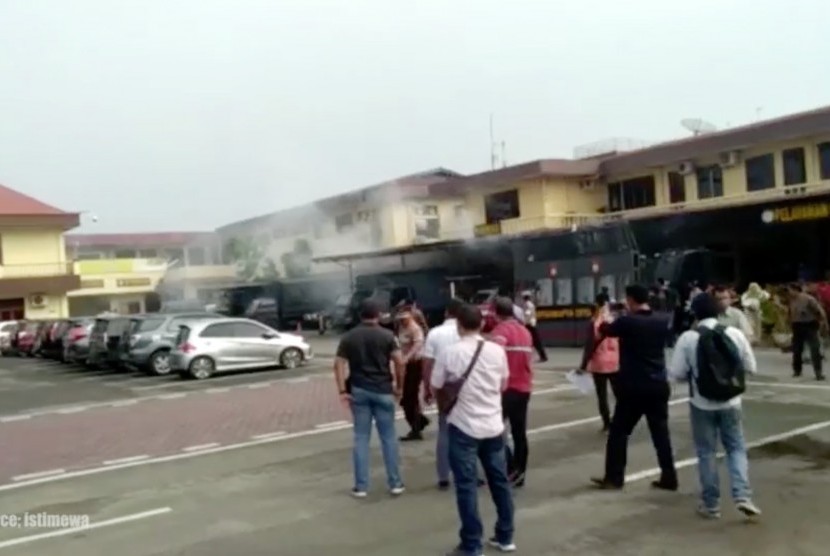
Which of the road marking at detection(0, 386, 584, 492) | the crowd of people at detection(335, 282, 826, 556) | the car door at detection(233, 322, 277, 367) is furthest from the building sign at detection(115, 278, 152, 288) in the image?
→ the crowd of people at detection(335, 282, 826, 556)

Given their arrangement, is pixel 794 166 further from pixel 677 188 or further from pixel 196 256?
pixel 196 256

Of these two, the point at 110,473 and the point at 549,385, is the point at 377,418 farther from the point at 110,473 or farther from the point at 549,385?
the point at 549,385

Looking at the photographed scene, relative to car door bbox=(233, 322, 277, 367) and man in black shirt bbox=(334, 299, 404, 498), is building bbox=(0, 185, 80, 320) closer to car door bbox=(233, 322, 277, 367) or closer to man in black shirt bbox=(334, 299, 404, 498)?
car door bbox=(233, 322, 277, 367)

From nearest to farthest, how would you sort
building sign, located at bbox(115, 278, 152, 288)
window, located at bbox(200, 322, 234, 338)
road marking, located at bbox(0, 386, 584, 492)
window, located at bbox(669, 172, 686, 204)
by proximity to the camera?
road marking, located at bbox(0, 386, 584, 492) → window, located at bbox(200, 322, 234, 338) → window, located at bbox(669, 172, 686, 204) → building sign, located at bbox(115, 278, 152, 288)

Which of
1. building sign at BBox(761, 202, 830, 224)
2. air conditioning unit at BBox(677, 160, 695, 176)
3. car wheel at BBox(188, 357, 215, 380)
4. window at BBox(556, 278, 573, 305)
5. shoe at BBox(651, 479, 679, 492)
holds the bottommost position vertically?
shoe at BBox(651, 479, 679, 492)

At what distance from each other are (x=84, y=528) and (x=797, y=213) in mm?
19422

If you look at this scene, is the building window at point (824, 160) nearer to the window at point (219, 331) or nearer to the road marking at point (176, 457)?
the window at point (219, 331)

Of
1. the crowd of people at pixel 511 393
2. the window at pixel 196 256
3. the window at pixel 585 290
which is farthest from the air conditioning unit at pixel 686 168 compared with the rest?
the window at pixel 196 256

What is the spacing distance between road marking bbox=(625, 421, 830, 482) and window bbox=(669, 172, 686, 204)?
22.4 m

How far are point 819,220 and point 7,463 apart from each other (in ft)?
64.5

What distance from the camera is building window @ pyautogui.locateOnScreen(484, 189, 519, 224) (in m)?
37.4

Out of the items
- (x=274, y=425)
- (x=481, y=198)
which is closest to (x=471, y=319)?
(x=274, y=425)

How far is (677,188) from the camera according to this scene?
32375 mm

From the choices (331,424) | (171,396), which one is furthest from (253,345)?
(331,424)
